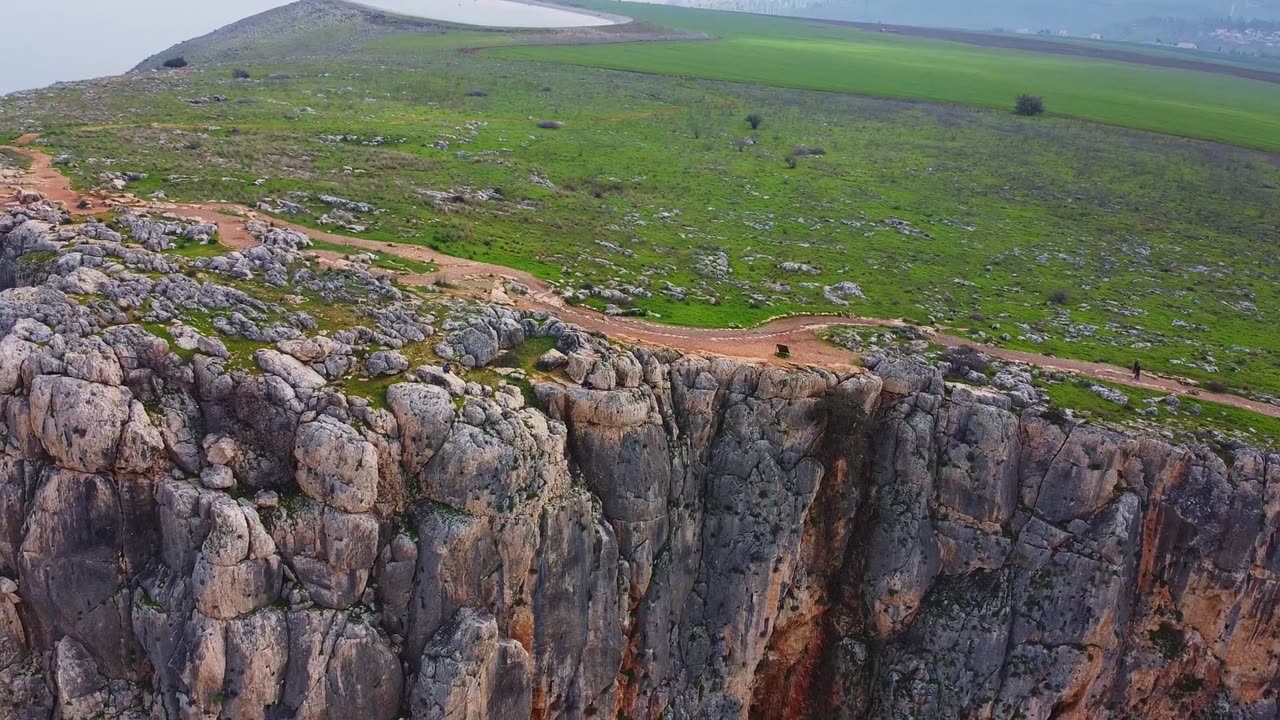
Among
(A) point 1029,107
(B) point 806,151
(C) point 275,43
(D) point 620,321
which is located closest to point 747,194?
(B) point 806,151

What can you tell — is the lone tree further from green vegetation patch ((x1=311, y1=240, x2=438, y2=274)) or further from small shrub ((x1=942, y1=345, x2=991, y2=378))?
green vegetation patch ((x1=311, y1=240, x2=438, y2=274))

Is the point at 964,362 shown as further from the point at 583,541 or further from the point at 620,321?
the point at 583,541

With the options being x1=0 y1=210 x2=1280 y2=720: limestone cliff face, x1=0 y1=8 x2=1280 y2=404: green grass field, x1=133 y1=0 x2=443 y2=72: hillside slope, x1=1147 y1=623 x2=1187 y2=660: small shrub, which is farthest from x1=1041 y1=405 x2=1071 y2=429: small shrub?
x1=133 y1=0 x2=443 y2=72: hillside slope

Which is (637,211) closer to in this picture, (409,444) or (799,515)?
(799,515)

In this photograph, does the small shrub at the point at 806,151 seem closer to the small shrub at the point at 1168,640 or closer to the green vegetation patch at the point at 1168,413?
the green vegetation patch at the point at 1168,413

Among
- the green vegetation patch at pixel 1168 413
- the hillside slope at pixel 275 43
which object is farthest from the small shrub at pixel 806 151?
the hillside slope at pixel 275 43

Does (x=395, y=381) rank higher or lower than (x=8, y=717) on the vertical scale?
higher

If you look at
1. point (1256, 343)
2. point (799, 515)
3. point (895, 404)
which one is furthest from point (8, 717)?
point (1256, 343)
